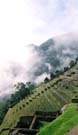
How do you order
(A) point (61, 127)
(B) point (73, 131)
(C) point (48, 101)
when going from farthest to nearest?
(C) point (48, 101)
(A) point (61, 127)
(B) point (73, 131)

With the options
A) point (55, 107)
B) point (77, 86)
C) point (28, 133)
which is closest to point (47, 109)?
point (55, 107)

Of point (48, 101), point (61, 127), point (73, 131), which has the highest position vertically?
point (48, 101)

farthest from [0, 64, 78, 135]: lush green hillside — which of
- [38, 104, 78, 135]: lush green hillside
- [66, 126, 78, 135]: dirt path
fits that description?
[66, 126, 78, 135]: dirt path

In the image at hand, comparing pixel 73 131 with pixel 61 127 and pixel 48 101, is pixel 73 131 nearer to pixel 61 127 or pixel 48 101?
pixel 61 127

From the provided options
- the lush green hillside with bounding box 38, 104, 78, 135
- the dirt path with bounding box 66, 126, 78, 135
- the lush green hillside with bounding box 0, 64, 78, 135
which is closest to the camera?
the dirt path with bounding box 66, 126, 78, 135

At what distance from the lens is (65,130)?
5281 centimetres

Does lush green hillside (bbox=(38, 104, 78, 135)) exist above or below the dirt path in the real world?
above

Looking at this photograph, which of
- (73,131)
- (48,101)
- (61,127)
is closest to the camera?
(73,131)

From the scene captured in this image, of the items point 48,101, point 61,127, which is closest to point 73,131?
point 61,127

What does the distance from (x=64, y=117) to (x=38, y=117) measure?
23575 mm

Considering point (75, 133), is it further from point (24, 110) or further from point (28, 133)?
point (24, 110)

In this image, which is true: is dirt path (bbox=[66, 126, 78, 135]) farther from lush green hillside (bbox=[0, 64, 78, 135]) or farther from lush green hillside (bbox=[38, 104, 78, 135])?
lush green hillside (bbox=[0, 64, 78, 135])

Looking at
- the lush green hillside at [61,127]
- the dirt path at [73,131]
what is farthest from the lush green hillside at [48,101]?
the dirt path at [73,131]

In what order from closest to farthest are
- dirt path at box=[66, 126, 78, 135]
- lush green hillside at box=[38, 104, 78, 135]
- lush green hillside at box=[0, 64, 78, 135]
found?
1. dirt path at box=[66, 126, 78, 135]
2. lush green hillside at box=[38, 104, 78, 135]
3. lush green hillside at box=[0, 64, 78, 135]
